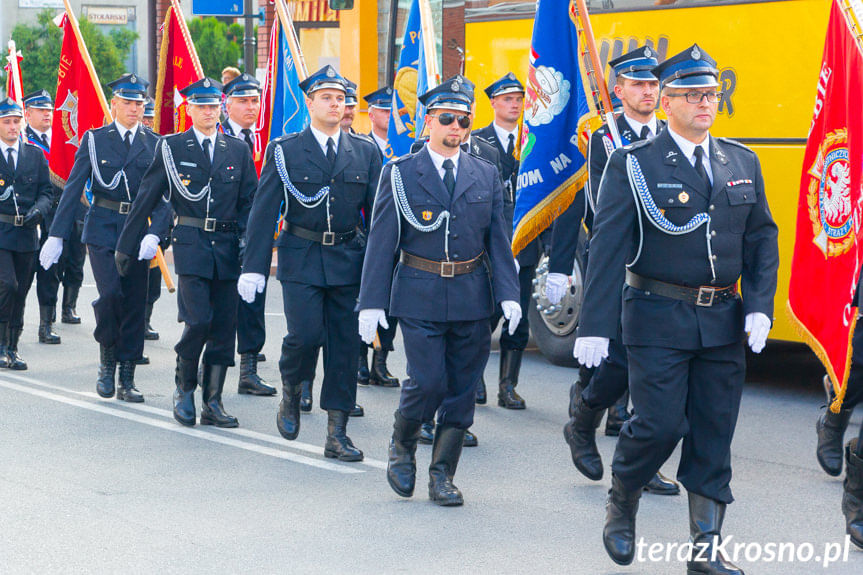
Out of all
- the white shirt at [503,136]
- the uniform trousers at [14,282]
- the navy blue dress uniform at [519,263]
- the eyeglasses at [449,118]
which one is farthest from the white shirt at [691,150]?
the uniform trousers at [14,282]

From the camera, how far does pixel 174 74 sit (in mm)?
10977

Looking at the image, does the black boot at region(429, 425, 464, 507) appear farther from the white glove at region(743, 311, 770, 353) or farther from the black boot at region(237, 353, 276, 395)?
the black boot at region(237, 353, 276, 395)

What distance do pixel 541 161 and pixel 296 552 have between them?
325 centimetres

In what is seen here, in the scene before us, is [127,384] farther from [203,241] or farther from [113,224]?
[203,241]

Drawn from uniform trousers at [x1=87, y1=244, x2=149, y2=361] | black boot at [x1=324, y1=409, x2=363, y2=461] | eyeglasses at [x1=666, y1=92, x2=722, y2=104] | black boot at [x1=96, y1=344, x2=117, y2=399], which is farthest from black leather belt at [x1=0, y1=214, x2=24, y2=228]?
eyeglasses at [x1=666, y1=92, x2=722, y2=104]

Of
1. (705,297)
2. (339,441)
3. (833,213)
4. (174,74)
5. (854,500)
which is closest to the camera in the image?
(705,297)

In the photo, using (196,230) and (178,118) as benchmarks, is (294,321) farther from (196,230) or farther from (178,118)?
(178,118)

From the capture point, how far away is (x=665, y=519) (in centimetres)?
597

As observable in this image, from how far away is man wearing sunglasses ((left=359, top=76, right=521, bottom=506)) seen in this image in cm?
615

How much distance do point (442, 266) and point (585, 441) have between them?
1.24 meters

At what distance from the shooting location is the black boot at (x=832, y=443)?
6.71m

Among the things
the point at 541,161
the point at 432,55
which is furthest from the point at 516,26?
the point at 541,161

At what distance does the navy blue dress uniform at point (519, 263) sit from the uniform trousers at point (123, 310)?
7.63 feet

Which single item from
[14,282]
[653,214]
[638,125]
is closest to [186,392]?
[14,282]
